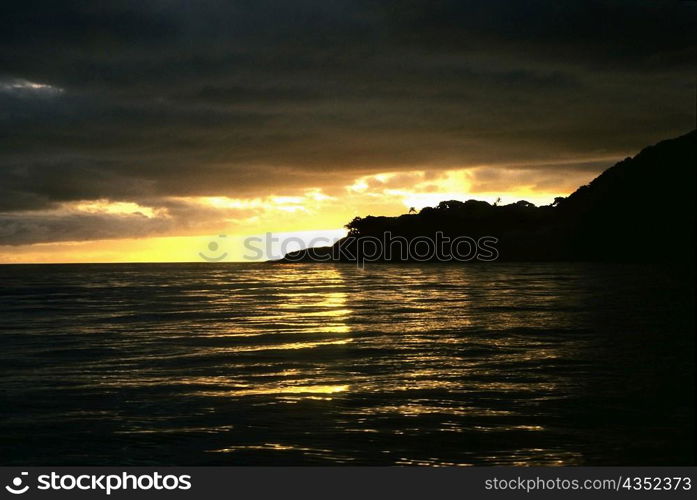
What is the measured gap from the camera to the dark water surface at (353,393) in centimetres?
1430

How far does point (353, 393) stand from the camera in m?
20.0

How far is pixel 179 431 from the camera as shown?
16.0 m

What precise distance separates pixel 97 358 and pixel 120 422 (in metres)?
11.5

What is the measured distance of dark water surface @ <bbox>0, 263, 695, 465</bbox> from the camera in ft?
46.9

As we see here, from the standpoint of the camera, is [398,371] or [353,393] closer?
[353,393]
